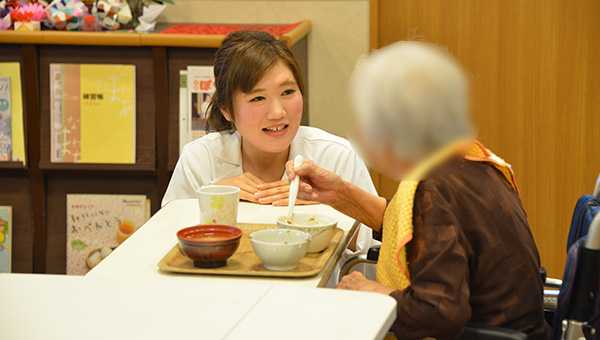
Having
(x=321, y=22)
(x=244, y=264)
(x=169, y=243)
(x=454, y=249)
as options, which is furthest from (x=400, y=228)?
(x=321, y=22)

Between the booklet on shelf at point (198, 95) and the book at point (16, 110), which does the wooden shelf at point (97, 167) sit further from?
the booklet on shelf at point (198, 95)

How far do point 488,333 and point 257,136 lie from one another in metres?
1.14

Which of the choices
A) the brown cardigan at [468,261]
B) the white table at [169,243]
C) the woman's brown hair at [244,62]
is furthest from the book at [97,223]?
the brown cardigan at [468,261]

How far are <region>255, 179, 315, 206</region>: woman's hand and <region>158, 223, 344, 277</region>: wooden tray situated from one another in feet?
1.49

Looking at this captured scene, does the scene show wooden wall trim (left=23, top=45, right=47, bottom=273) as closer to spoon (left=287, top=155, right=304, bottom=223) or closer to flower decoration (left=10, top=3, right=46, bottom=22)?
flower decoration (left=10, top=3, right=46, bottom=22)

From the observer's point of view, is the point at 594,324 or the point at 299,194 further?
the point at 299,194

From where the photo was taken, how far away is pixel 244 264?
4.81ft

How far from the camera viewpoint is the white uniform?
2311 mm

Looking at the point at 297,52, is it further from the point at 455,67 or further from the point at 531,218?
the point at 455,67

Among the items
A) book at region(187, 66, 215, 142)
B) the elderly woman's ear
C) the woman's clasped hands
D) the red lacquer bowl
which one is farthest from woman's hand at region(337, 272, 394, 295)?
book at region(187, 66, 215, 142)

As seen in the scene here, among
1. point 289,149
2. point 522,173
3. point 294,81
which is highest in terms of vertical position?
point 294,81

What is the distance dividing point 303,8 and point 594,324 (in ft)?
8.42

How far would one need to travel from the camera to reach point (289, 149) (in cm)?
236

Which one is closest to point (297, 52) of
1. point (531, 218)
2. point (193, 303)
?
point (531, 218)
